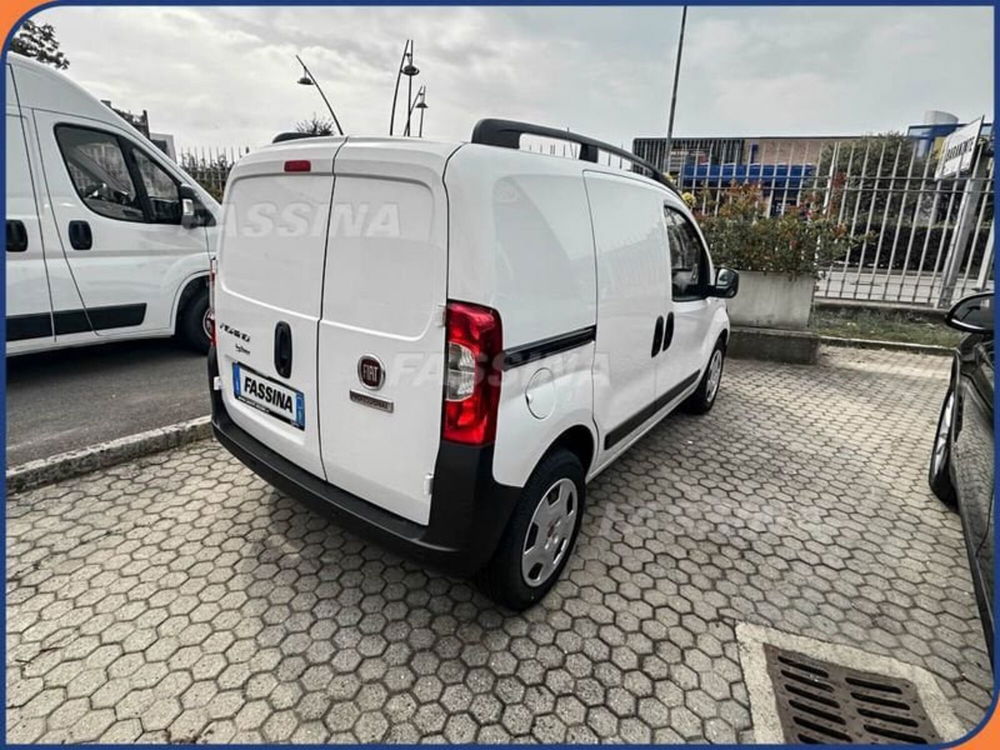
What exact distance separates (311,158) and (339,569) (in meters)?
1.86

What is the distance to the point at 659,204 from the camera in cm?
327

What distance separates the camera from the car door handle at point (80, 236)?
4422 millimetres

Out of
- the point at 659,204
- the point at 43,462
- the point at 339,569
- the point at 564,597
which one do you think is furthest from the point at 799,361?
the point at 43,462

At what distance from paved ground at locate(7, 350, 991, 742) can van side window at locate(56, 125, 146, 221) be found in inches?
101

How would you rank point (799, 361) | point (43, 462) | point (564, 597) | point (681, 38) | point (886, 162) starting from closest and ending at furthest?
point (564, 597), point (43, 462), point (799, 361), point (681, 38), point (886, 162)

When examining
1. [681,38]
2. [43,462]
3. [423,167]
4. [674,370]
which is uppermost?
[681,38]

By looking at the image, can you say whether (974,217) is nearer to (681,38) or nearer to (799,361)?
(799,361)

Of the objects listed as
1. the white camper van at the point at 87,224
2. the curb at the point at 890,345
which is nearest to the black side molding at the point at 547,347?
the white camper van at the point at 87,224

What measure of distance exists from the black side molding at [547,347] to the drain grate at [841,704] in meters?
1.52

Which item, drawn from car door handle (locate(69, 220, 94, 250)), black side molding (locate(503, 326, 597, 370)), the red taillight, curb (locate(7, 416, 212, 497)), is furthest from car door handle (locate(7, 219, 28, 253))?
black side molding (locate(503, 326, 597, 370))

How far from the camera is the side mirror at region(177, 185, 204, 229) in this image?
5133mm

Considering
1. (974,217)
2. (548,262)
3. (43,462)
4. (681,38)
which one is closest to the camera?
(548,262)

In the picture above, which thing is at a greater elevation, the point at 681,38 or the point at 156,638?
the point at 681,38

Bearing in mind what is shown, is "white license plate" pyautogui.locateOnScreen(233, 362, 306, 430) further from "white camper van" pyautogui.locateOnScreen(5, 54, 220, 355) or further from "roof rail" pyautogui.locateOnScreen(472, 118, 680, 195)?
"white camper van" pyautogui.locateOnScreen(5, 54, 220, 355)
